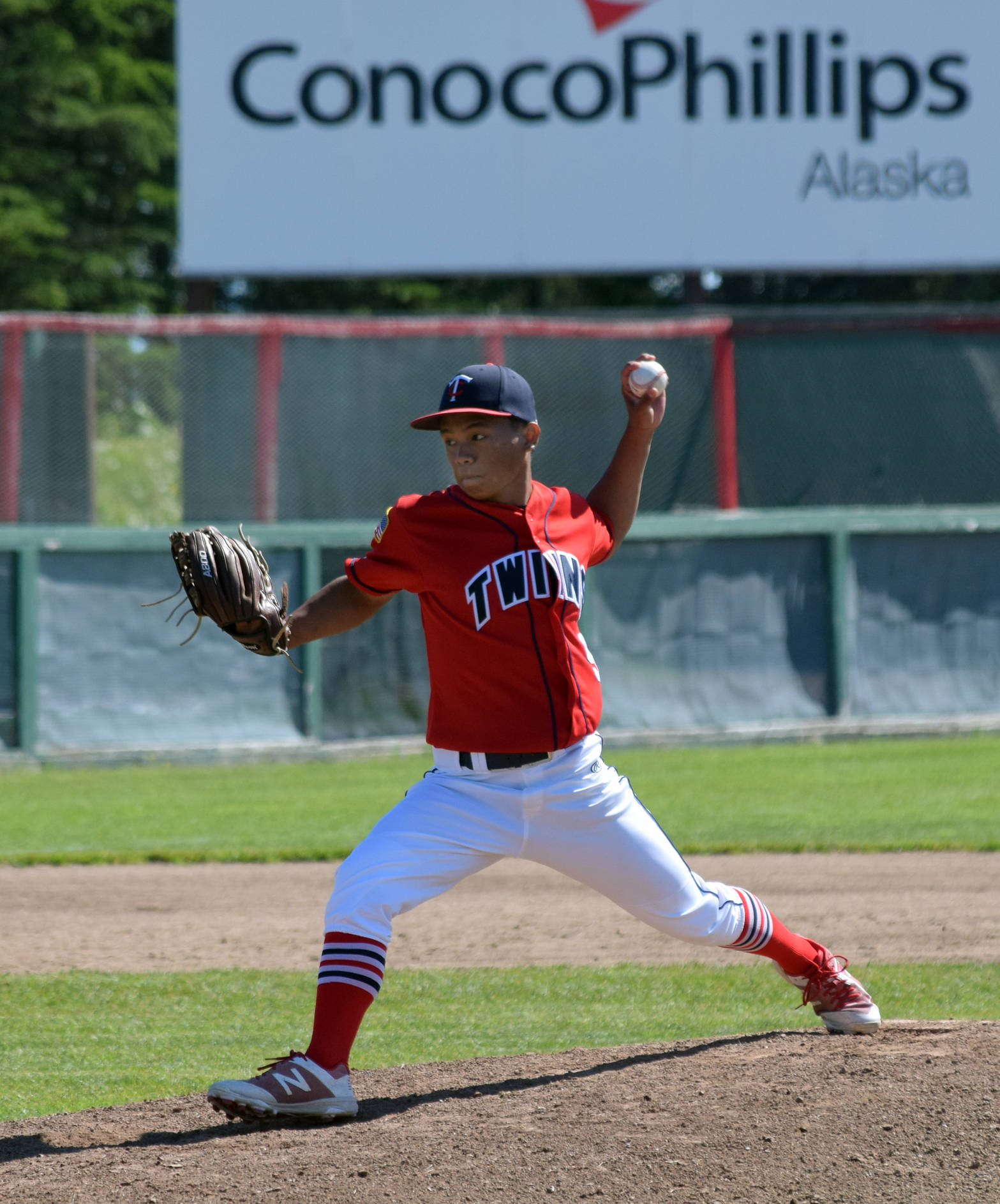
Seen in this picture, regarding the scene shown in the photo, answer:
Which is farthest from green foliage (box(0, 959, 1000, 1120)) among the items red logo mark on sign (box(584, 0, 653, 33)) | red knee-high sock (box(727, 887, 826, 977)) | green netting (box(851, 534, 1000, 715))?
red logo mark on sign (box(584, 0, 653, 33))

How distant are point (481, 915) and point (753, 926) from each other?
234cm

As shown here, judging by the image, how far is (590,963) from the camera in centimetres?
509

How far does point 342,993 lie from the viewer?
126 inches

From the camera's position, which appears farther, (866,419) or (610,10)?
(610,10)

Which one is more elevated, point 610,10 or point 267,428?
point 610,10

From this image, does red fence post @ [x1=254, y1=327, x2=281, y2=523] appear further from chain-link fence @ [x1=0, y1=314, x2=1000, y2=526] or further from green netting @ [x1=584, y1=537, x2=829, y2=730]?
green netting @ [x1=584, y1=537, x2=829, y2=730]

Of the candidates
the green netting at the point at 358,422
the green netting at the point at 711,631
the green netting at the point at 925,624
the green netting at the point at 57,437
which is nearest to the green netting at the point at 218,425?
the green netting at the point at 358,422

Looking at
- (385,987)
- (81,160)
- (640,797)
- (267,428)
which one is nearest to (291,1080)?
(385,987)

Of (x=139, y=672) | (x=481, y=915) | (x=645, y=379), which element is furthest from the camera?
(x=139, y=672)

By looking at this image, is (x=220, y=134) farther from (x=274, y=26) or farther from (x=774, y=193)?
(x=774, y=193)

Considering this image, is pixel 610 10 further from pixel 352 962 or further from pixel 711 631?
pixel 352 962

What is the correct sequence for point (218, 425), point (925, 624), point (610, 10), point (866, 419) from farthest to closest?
1. point (610, 10)
2. point (866, 419)
3. point (925, 624)
4. point (218, 425)

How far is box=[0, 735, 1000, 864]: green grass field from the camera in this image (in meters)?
7.19

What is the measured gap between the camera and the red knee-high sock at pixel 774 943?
12.1 feet
